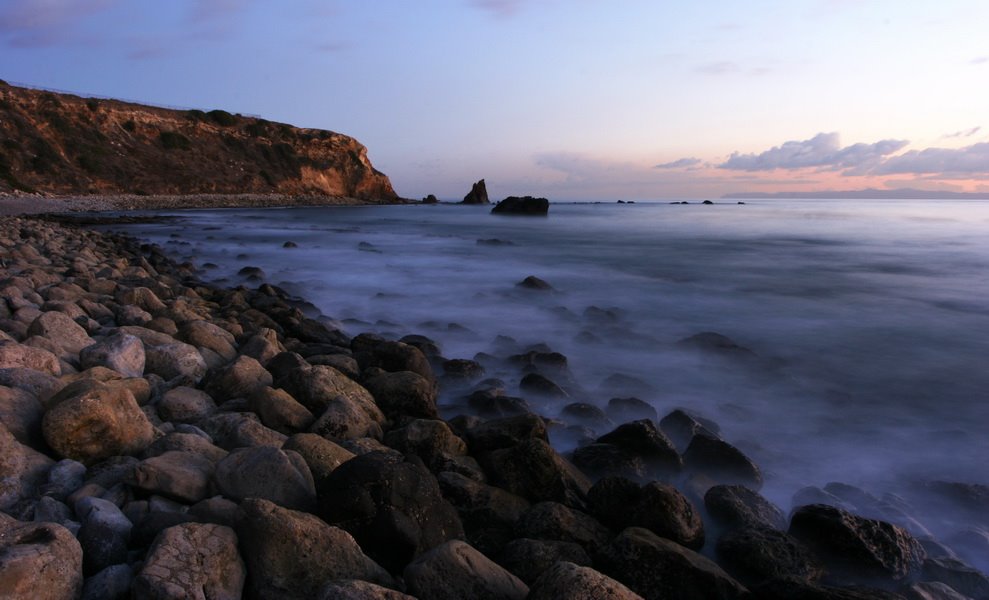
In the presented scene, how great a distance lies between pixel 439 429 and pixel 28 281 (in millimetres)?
4952

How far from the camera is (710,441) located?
4223 mm

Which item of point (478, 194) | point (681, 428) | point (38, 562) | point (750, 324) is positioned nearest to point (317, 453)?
point (38, 562)

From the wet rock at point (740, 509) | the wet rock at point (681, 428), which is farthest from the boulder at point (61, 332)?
the wet rock at point (681, 428)

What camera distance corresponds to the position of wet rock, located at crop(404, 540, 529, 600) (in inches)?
82.5

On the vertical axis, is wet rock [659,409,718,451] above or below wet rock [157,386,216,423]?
below

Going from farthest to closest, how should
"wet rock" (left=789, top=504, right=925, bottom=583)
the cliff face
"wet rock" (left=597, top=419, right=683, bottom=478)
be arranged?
1. the cliff face
2. "wet rock" (left=597, top=419, right=683, bottom=478)
3. "wet rock" (left=789, top=504, right=925, bottom=583)

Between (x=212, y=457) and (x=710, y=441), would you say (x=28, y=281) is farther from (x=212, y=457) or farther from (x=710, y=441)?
(x=710, y=441)

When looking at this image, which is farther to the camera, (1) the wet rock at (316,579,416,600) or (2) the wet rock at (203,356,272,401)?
(2) the wet rock at (203,356,272,401)

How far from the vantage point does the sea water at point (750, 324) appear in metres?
5.03

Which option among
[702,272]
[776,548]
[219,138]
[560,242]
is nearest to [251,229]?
[560,242]

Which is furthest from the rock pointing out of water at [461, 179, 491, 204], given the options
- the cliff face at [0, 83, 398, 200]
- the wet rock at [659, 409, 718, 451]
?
the wet rock at [659, 409, 718, 451]

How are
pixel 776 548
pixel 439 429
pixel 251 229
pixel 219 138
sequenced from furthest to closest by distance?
pixel 219 138, pixel 251 229, pixel 439 429, pixel 776 548

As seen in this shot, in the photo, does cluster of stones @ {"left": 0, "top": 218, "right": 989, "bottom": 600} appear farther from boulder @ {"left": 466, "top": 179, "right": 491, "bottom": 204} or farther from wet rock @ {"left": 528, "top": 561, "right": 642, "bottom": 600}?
boulder @ {"left": 466, "top": 179, "right": 491, "bottom": 204}

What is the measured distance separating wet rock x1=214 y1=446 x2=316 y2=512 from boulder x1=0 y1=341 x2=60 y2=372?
1521 millimetres
